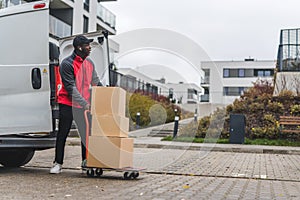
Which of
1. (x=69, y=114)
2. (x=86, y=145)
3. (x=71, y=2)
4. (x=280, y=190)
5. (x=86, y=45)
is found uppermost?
(x=71, y=2)

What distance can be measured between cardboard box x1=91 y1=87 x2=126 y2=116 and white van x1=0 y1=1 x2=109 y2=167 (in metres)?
0.81

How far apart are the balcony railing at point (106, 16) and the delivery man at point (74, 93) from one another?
105 ft

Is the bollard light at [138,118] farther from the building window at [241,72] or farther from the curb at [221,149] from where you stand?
the building window at [241,72]

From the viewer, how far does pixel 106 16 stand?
40281mm

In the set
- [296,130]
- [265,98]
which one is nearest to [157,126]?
[265,98]

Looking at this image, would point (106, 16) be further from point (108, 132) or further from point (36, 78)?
point (108, 132)

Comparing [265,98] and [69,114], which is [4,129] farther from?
[265,98]

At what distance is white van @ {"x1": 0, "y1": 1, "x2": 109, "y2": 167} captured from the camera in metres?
7.01

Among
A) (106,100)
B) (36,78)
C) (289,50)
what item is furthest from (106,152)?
(289,50)

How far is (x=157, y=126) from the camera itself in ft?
76.9

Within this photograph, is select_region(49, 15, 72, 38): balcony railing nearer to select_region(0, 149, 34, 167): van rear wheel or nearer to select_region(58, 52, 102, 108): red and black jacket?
select_region(0, 149, 34, 167): van rear wheel

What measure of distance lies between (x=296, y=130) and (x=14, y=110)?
1350 cm

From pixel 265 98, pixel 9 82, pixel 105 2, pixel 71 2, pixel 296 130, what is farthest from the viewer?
pixel 105 2

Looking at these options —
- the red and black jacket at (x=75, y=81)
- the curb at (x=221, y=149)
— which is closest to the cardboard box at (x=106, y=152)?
the red and black jacket at (x=75, y=81)
